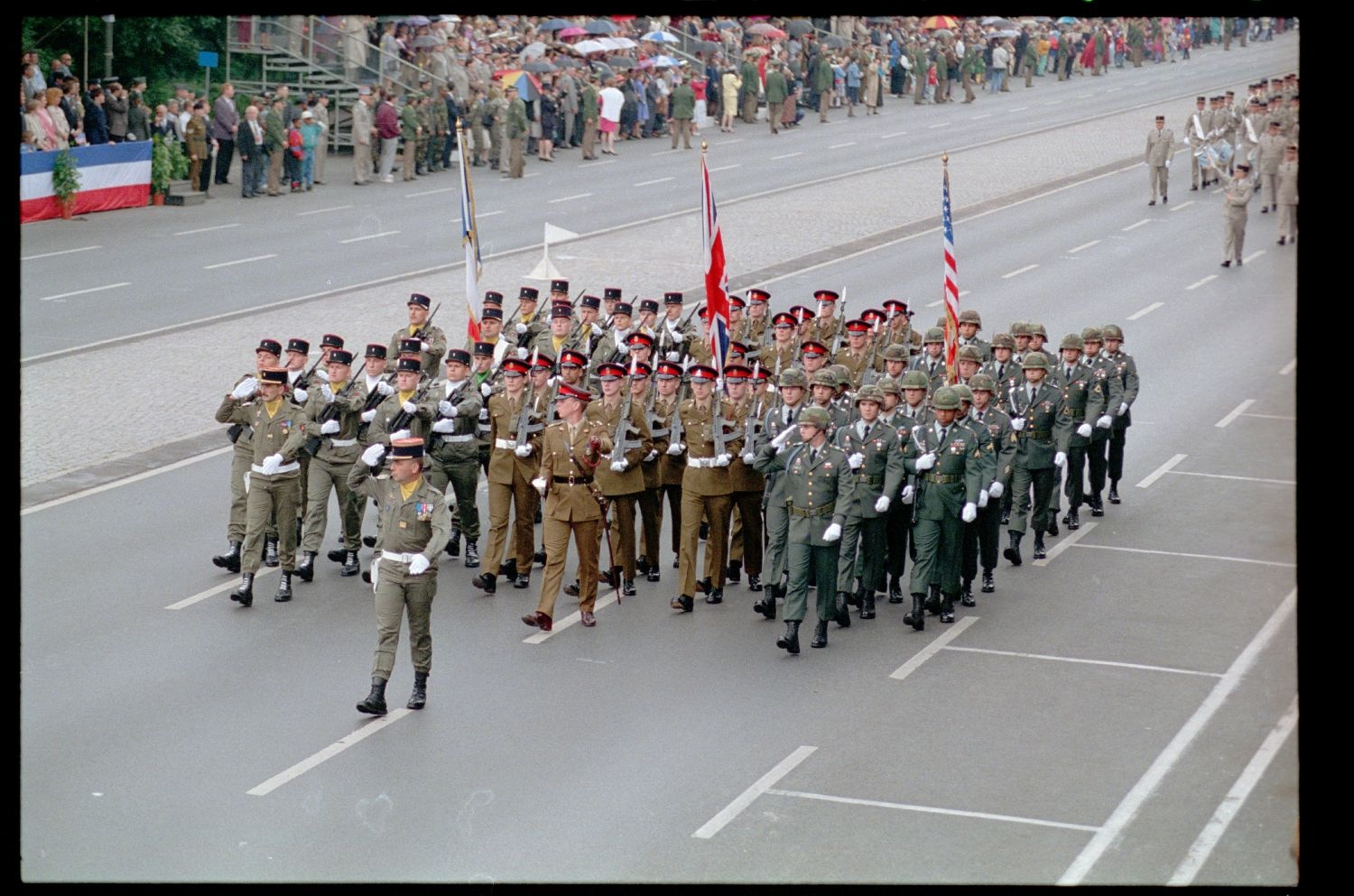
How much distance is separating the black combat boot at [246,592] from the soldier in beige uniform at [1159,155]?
24.4m

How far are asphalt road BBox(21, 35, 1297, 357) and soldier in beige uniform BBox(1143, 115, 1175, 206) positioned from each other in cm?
645

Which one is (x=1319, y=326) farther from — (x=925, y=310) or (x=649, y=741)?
(x=925, y=310)

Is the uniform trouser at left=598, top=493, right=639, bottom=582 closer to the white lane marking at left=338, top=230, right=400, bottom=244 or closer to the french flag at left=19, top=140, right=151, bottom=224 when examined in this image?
the white lane marking at left=338, top=230, right=400, bottom=244

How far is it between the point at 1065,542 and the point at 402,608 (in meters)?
6.93

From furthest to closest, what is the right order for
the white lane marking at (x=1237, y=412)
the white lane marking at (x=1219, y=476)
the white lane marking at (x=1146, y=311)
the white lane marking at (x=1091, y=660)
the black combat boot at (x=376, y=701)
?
the white lane marking at (x=1146, y=311) < the white lane marking at (x=1237, y=412) < the white lane marking at (x=1219, y=476) < the white lane marking at (x=1091, y=660) < the black combat boot at (x=376, y=701)

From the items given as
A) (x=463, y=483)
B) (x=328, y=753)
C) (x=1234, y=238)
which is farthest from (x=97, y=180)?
(x=328, y=753)

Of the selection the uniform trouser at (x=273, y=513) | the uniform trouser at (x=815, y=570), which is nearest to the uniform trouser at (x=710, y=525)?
the uniform trouser at (x=815, y=570)

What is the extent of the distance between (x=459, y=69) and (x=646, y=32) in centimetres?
959

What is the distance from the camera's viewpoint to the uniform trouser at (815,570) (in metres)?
13.2

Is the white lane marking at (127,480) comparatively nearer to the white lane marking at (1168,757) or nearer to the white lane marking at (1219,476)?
the white lane marking at (1168,757)

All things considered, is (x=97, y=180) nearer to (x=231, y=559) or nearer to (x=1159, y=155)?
(x=231, y=559)

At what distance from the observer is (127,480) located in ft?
56.1

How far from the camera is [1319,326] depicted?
5.91m

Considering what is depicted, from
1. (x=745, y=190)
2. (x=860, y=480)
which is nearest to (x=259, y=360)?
(x=860, y=480)
